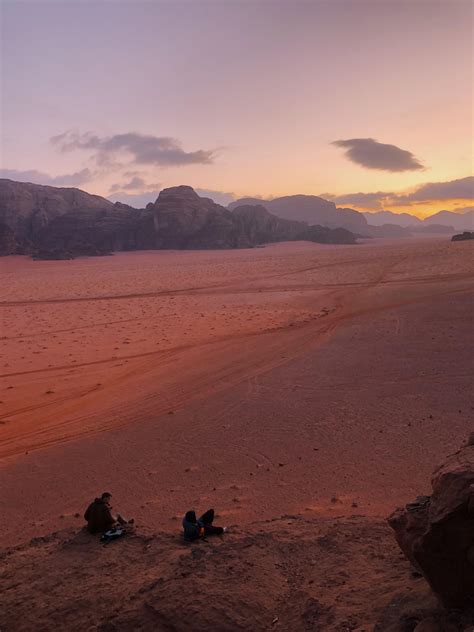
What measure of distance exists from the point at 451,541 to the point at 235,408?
6763 millimetres

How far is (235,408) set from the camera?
991 centimetres

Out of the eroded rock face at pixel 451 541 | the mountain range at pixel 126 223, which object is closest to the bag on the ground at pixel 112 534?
the eroded rock face at pixel 451 541

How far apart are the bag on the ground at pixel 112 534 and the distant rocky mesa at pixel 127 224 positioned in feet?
239

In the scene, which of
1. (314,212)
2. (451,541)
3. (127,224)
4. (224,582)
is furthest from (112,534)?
(314,212)

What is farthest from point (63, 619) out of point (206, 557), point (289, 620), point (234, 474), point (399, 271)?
point (399, 271)

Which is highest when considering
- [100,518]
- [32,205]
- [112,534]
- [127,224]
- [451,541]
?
[32,205]

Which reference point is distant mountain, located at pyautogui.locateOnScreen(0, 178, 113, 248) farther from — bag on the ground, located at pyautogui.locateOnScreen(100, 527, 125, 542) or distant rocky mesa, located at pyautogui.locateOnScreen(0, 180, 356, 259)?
bag on the ground, located at pyautogui.locateOnScreen(100, 527, 125, 542)

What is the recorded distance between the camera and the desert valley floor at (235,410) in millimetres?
6723

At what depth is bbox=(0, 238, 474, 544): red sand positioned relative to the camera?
22.3 feet

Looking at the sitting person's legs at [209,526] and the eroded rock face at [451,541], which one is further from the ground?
the eroded rock face at [451,541]

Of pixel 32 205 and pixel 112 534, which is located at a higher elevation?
pixel 32 205

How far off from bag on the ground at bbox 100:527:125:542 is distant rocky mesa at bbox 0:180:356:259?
72867mm

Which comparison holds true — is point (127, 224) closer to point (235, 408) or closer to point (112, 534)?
point (235, 408)

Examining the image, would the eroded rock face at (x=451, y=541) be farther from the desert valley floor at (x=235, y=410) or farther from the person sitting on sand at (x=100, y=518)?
the person sitting on sand at (x=100, y=518)
